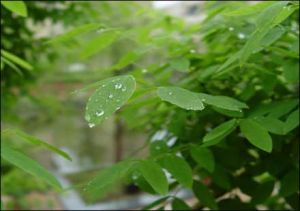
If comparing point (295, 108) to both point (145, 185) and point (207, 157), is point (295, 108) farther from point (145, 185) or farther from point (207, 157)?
point (145, 185)

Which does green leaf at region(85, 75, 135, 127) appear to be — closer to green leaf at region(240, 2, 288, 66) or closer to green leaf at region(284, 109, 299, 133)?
green leaf at region(240, 2, 288, 66)

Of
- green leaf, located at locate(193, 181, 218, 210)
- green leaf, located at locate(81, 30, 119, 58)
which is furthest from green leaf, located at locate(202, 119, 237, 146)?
green leaf, located at locate(81, 30, 119, 58)

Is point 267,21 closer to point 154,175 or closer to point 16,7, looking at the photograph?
point 154,175

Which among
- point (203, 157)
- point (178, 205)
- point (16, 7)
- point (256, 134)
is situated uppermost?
point (16, 7)

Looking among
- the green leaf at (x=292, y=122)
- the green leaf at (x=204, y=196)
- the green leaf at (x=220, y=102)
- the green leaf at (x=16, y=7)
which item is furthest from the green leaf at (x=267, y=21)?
the green leaf at (x=16, y=7)

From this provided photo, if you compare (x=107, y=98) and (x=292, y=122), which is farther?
(x=292, y=122)

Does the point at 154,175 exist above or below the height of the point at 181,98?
below

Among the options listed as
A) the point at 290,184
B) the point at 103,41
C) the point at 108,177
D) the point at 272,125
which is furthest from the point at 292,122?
the point at 103,41

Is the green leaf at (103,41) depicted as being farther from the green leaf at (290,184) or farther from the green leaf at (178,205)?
the green leaf at (290,184)
